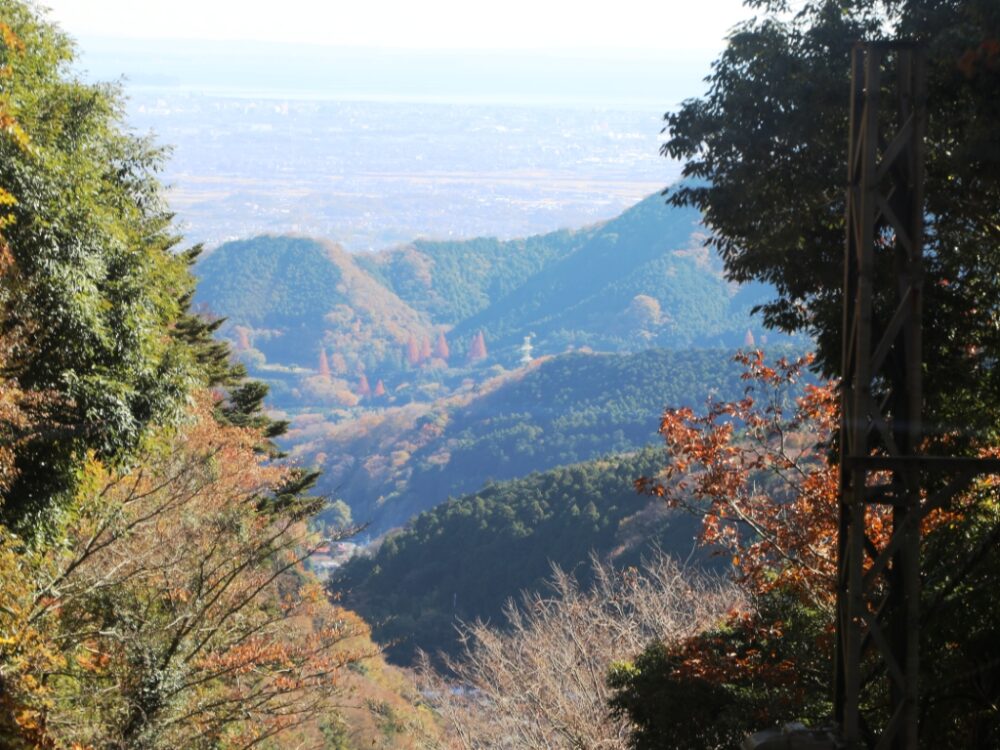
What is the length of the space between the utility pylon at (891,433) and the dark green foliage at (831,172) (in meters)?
2.12

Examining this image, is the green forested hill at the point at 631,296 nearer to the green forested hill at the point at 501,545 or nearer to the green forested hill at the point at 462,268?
the green forested hill at the point at 462,268

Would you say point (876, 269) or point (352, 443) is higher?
point (876, 269)

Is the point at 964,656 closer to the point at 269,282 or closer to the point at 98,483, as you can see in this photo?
the point at 98,483

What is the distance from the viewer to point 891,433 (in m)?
4.99

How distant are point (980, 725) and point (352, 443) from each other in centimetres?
9573

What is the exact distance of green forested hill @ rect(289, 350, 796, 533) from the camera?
7588cm

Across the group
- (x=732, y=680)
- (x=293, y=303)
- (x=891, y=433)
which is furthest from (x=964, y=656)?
(x=293, y=303)

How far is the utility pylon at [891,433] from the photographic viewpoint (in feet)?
15.6

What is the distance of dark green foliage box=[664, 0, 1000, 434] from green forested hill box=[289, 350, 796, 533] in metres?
60.5

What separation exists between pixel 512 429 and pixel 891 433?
3240 inches

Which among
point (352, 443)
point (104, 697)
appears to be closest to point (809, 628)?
point (104, 697)

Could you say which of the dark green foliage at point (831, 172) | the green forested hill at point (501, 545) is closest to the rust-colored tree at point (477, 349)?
the green forested hill at point (501, 545)

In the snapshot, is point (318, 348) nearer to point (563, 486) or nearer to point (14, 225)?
point (563, 486)

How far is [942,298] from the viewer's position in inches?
308
